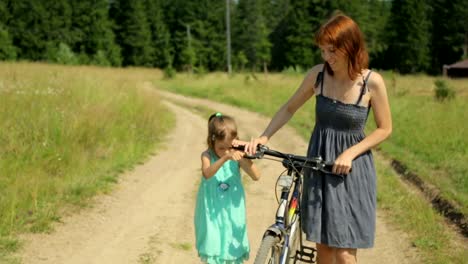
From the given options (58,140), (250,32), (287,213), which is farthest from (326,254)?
(250,32)

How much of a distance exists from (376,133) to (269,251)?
88 centimetres

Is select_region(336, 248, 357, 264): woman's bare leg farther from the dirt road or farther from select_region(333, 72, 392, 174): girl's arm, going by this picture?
the dirt road

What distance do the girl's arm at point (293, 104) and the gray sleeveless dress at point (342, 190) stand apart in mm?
135

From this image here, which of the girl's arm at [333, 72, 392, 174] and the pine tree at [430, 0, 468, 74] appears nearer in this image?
the girl's arm at [333, 72, 392, 174]

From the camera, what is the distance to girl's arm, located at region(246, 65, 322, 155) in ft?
10.5

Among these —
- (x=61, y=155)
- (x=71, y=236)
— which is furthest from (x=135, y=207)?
(x=61, y=155)

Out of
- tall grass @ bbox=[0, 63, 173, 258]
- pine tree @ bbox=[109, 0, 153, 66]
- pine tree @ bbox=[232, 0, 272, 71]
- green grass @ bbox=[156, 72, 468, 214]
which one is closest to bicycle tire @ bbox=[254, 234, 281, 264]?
tall grass @ bbox=[0, 63, 173, 258]

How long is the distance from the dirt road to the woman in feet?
6.29

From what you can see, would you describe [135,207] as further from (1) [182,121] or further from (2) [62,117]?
(1) [182,121]

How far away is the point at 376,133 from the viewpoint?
3047 mm

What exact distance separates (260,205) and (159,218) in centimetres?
128

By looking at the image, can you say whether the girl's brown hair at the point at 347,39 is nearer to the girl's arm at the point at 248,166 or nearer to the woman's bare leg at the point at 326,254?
the girl's arm at the point at 248,166

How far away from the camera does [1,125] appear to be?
775 cm

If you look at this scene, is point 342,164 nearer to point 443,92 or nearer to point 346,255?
point 346,255
